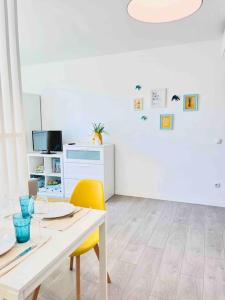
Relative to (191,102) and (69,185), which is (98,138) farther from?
(191,102)

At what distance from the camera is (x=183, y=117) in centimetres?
347

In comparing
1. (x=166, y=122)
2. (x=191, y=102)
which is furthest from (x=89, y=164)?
(x=191, y=102)

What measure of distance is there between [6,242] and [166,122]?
9.84ft

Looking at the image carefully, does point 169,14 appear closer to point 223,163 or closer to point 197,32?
point 197,32

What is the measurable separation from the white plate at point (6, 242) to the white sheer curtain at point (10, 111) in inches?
19.6

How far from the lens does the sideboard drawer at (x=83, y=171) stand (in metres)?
3.58

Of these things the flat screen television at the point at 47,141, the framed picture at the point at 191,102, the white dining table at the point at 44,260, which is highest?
the framed picture at the point at 191,102

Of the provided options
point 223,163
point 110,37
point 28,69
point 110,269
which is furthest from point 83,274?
point 28,69

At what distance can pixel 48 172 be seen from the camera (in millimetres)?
4098

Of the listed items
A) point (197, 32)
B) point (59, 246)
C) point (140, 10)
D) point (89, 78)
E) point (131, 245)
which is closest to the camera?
point (59, 246)

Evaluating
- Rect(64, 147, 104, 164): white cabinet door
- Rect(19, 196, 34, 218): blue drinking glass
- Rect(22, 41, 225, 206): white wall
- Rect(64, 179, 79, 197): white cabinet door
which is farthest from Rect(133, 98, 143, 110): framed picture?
Rect(19, 196, 34, 218): blue drinking glass

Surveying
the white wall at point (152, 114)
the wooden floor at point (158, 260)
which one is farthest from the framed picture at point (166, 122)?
the wooden floor at point (158, 260)

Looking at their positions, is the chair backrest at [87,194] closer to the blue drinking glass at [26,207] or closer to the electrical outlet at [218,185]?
the blue drinking glass at [26,207]

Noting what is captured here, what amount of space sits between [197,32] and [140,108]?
1.32m
